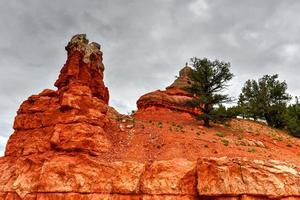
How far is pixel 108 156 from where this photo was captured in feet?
66.7

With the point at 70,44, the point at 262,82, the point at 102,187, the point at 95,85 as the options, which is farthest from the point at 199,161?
the point at 262,82

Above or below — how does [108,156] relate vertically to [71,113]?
below

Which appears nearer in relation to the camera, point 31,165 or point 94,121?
point 31,165

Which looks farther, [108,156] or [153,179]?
[108,156]

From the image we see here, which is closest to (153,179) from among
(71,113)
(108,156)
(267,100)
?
(108,156)

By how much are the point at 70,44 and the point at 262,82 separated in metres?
30.5

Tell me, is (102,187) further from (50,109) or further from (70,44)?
(70,44)

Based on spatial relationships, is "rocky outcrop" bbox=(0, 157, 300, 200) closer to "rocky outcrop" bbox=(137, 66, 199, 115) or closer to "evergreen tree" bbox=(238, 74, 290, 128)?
"rocky outcrop" bbox=(137, 66, 199, 115)

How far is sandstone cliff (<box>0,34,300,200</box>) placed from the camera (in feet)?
57.0

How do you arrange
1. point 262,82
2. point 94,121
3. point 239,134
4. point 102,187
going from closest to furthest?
1. point 102,187
2. point 94,121
3. point 239,134
4. point 262,82

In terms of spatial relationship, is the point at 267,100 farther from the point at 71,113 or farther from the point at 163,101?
the point at 71,113

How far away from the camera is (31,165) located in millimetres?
19656

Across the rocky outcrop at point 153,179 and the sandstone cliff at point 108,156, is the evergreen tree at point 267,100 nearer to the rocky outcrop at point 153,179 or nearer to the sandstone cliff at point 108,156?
the sandstone cliff at point 108,156

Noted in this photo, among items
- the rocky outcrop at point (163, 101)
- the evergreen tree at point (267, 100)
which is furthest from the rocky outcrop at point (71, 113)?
the evergreen tree at point (267, 100)
